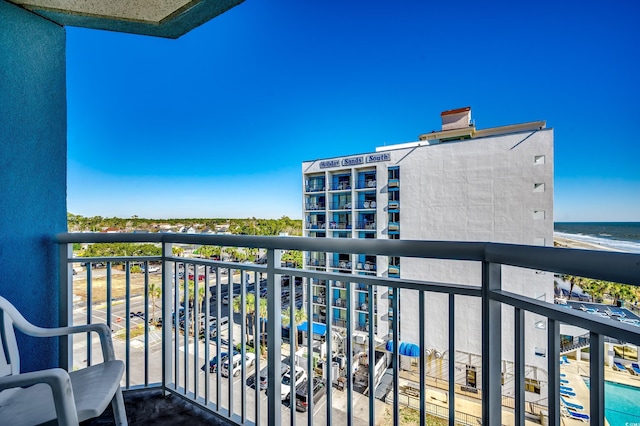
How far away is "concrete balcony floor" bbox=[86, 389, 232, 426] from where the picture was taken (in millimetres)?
1688

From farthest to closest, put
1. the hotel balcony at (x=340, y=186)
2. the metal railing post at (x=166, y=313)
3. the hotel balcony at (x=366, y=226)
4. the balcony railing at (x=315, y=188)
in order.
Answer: the hotel balcony at (x=366, y=226) → the balcony railing at (x=315, y=188) → the hotel balcony at (x=340, y=186) → the metal railing post at (x=166, y=313)

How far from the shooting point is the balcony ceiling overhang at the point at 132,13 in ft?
5.66

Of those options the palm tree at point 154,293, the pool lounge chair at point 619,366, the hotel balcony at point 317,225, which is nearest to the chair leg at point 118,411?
the palm tree at point 154,293

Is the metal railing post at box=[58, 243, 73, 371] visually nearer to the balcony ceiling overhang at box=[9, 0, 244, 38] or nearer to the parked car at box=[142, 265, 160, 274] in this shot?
the parked car at box=[142, 265, 160, 274]

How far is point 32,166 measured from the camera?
186 centimetres

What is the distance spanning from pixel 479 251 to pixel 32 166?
253 cm

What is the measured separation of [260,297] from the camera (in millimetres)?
1509

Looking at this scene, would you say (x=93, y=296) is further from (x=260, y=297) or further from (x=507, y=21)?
(x=507, y=21)

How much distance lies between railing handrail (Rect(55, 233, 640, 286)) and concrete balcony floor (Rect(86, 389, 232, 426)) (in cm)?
103

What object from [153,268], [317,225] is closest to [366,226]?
[317,225]

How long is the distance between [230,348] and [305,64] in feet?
21.8

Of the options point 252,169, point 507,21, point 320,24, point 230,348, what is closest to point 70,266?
point 230,348

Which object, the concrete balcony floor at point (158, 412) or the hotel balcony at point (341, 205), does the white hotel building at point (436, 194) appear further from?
the concrete balcony floor at point (158, 412)

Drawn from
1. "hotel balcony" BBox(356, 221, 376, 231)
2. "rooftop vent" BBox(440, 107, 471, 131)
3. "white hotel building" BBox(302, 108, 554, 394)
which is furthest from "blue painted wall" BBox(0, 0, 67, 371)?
"hotel balcony" BBox(356, 221, 376, 231)
